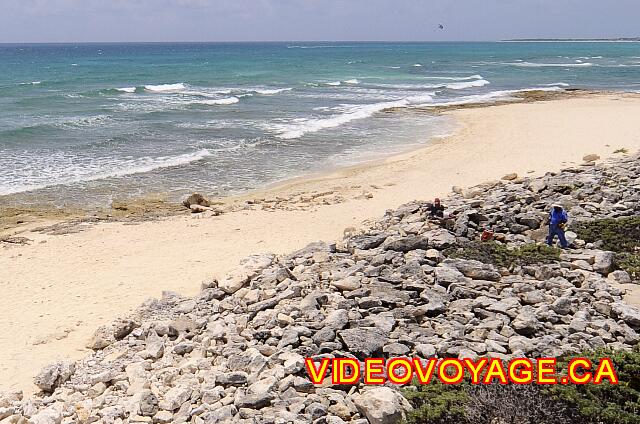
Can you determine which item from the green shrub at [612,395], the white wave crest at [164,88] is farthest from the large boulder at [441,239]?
the white wave crest at [164,88]

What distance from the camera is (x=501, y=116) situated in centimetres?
3694

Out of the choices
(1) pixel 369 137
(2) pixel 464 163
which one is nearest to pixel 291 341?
(2) pixel 464 163

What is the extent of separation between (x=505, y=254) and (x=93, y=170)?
61.6 feet

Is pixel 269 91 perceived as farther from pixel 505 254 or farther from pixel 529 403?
pixel 529 403

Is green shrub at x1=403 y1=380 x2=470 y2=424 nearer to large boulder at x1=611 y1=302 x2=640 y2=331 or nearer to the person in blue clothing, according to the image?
large boulder at x1=611 y1=302 x2=640 y2=331

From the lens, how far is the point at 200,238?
1616 centimetres

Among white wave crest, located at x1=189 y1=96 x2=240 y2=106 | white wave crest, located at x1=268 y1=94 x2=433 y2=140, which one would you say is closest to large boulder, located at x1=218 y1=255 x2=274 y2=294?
white wave crest, located at x1=268 y1=94 x2=433 y2=140

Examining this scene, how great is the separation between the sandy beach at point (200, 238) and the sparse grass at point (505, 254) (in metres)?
1.70

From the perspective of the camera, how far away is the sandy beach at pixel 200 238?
11.3 metres

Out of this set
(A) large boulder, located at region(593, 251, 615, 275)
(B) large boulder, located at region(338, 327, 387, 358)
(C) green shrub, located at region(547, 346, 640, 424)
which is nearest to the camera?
(C) green shrub, located at region(547, 346, 640, 424)

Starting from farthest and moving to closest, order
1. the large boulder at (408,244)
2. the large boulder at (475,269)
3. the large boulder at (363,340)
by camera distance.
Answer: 1. the large boulder at (408,244)
2. the large boulder at (475,269)
3. the large boulder at (363,340)

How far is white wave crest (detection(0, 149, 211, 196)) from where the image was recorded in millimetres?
21817

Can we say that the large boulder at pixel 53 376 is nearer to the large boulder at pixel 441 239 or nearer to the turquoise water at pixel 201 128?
the large boulder at pixel 441 239

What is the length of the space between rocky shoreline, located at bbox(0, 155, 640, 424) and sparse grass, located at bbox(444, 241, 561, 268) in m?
0.07
